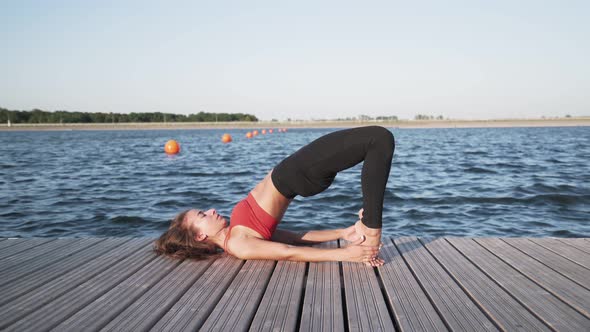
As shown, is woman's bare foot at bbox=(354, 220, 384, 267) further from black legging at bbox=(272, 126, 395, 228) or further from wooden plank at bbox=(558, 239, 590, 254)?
wooden plank at bbox=(558, 239, 590, 254)

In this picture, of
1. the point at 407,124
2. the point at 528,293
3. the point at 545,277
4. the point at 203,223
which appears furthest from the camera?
the point at 407,124

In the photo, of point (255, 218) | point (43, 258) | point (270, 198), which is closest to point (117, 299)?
point (255, 218)

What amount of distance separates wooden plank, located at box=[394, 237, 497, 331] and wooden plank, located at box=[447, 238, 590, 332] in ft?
1.05

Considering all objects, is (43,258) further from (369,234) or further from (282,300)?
(369,234)

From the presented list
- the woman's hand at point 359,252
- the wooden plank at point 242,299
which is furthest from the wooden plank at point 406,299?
the wooden plank at point 242,299

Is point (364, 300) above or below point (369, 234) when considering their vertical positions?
below

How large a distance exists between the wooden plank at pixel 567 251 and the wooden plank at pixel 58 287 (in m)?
3.74

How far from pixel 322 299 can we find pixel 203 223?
1.37 m

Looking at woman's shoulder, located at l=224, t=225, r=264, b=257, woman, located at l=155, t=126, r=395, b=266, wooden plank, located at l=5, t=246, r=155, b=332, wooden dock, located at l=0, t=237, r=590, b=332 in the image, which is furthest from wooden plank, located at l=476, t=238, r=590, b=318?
wooden plank, located at l=5, t=246, r=155, b=332

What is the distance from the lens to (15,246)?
4.29 m

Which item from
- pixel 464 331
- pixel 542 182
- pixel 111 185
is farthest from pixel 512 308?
pixel 111 185

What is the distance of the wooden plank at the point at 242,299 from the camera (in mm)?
2500

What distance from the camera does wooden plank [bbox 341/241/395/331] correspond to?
2486 millimetres

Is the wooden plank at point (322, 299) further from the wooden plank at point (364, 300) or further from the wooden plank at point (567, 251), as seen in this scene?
the wooden plank at point (567, 251)
